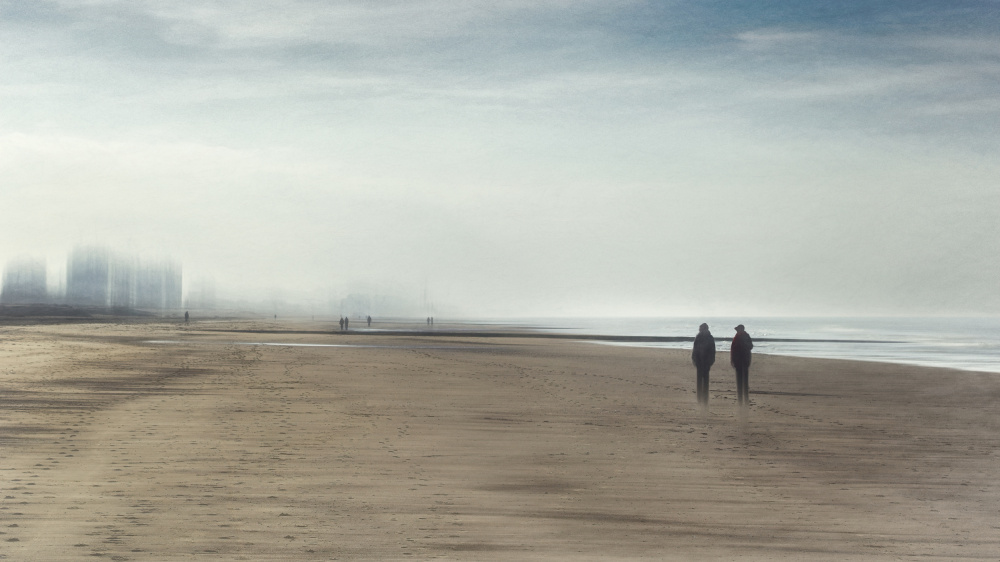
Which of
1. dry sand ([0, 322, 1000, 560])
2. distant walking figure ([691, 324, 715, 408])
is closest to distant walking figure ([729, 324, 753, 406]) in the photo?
dry sand ([0, 322, 1000, 560])

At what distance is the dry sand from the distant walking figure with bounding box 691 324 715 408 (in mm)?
790

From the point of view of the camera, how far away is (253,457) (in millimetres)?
13047

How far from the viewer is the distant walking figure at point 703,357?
22.0 m

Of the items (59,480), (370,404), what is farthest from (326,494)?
(370,404)

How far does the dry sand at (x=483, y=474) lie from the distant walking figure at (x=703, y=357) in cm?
79

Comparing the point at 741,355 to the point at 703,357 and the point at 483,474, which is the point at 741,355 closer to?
the point at 703,357

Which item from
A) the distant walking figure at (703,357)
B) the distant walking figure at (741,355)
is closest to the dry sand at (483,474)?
the distant walking figure at (741,355)

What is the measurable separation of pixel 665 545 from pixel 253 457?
698 cm

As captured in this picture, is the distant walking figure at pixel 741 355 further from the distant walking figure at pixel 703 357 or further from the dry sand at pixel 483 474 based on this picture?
the distant walking figure at pixel 703 357

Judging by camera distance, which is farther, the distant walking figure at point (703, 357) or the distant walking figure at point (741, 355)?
the distant walking figure at point (703, 357)

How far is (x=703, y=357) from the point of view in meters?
22.0

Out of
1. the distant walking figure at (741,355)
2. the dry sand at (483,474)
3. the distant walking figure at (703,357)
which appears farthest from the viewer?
the distant walking figure at (703,357)

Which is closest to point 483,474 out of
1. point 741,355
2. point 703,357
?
point 741,355

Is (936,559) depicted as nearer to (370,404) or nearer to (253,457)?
(253,457)
